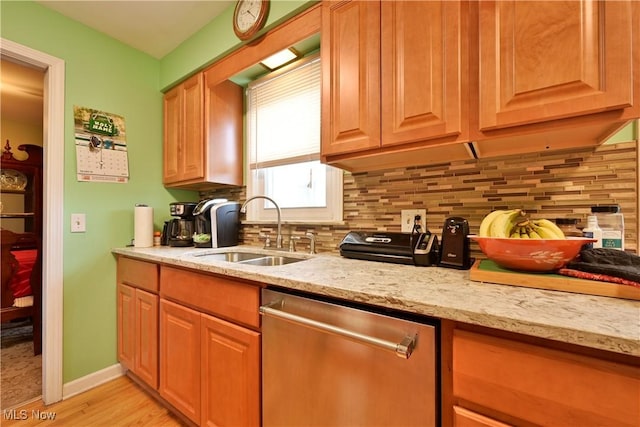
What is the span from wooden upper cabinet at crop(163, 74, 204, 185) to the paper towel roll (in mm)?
315

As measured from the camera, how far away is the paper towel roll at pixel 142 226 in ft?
6.20

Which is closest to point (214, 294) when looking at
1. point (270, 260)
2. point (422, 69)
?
point (270, 260)

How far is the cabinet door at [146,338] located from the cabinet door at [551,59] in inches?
72.1

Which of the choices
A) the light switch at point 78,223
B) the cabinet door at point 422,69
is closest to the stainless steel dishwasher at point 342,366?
the cabinet door at point 422,69

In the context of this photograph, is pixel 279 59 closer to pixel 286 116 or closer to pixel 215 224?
pixel 286 116

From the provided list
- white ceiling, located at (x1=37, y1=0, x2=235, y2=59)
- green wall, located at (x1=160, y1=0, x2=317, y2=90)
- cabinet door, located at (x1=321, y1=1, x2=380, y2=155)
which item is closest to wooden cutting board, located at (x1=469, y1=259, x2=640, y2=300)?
cabinet door, located at (x1=321, y1=1, x2=380, y2=155)

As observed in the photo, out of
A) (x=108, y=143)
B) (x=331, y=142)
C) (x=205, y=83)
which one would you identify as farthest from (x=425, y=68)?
(x=108, y=143)

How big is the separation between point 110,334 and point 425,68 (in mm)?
2455

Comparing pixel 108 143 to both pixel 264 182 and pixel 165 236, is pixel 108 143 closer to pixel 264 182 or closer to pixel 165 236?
pixel 165 236

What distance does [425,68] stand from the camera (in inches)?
36.6

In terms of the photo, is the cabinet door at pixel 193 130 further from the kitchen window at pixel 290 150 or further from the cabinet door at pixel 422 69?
the cabinet door at pixel 422 69

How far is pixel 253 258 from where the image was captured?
1654mm

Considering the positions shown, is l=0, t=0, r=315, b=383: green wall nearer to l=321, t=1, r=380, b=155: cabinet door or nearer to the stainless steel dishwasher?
l=321, t=1, r=380, b=155: cabinet door

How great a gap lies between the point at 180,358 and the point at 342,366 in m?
0.96
